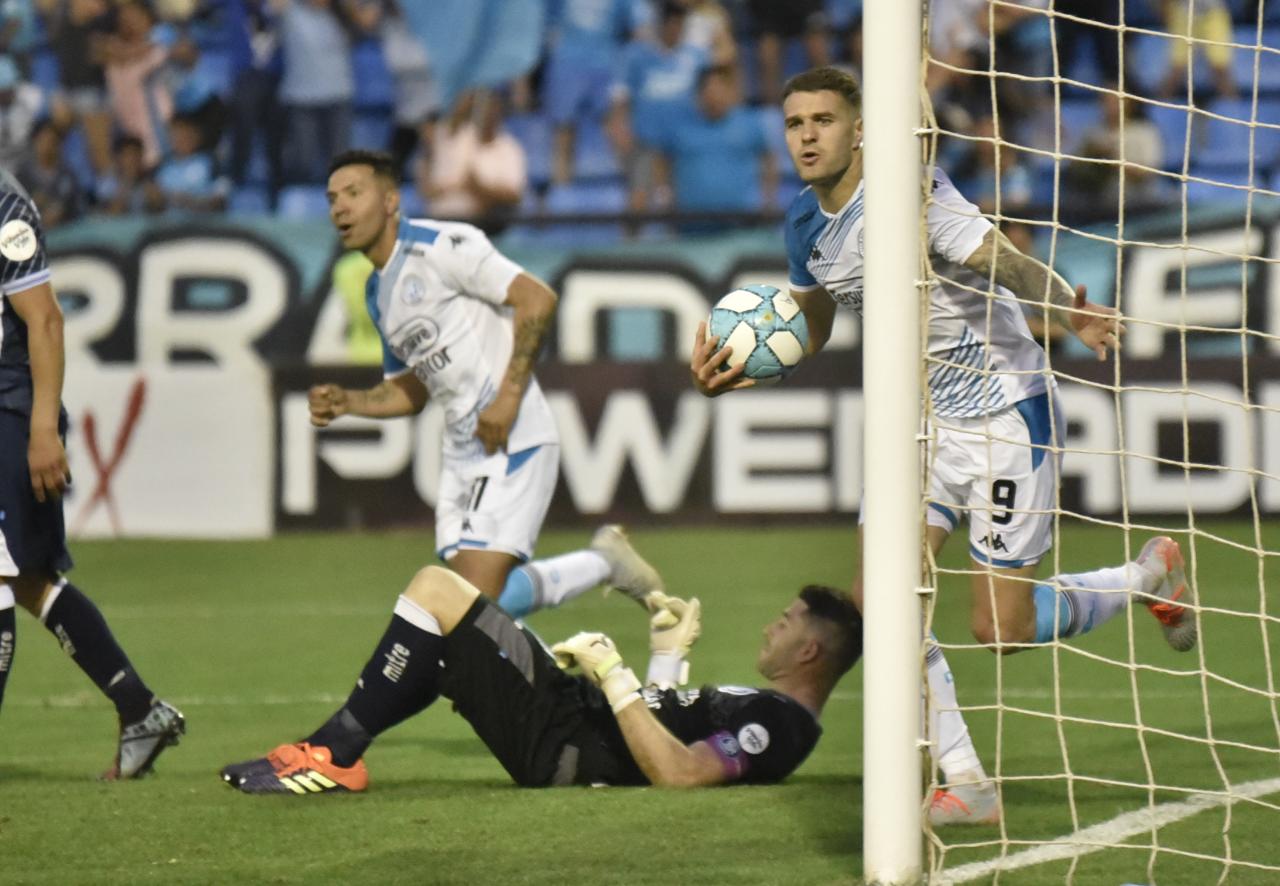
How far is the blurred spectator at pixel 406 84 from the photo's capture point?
48.9ft

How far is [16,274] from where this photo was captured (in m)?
5.47

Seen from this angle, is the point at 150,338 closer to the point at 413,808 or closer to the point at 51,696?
the point at 51,696

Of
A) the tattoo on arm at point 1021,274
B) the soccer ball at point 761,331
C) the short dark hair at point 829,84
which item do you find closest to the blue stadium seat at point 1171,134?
the short dark hair at point 829,84

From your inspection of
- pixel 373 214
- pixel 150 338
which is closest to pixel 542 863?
pixel 373 214

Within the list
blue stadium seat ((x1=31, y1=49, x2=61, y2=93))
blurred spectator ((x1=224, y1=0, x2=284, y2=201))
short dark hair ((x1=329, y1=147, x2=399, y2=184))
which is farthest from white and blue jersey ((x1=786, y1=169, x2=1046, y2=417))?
blue stadium seat ((x1=31, y1=49, x2=61, y2=93))

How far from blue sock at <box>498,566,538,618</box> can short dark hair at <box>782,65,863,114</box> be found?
2.34 metres

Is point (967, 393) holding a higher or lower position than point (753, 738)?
higher

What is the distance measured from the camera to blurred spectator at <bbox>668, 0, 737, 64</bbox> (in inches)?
583

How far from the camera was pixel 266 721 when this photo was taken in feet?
22.8

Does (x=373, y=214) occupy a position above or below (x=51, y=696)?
above

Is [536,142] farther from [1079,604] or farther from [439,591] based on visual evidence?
[439,591]

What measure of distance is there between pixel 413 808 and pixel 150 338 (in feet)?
26.1

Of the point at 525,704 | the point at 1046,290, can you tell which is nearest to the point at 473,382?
the point at 525,704

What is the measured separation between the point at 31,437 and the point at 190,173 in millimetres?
9490
